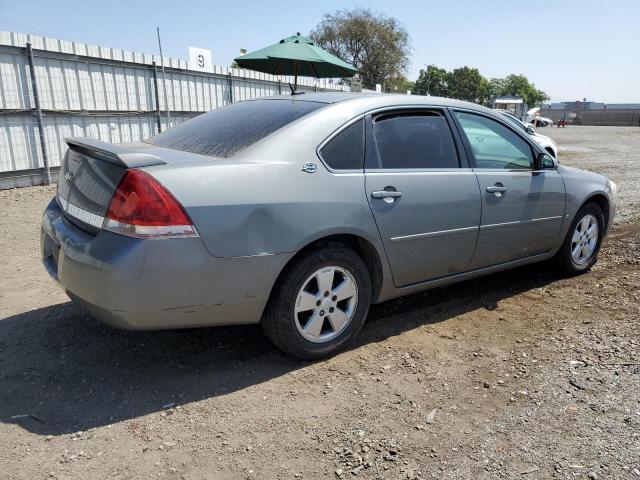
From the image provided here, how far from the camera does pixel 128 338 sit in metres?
3.31

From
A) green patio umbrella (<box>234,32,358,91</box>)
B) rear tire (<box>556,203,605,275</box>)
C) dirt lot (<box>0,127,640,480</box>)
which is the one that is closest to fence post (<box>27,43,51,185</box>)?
green patio umbrella (<box>234,32,358,91</box>)

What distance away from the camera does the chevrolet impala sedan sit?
8.20ft

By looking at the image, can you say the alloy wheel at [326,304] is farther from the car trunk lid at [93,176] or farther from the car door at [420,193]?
the car trunk lid at [93,176]

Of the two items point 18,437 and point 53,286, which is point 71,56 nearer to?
point 53,286

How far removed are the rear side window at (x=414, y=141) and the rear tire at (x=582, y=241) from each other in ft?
5.61

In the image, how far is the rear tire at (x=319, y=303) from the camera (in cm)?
287

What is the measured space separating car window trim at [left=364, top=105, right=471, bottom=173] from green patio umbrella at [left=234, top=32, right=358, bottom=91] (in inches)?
260

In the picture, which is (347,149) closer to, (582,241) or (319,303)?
(319,303)

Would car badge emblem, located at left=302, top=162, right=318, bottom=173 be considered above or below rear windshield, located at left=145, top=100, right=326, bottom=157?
below

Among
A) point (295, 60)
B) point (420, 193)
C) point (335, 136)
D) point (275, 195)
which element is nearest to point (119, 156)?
point (275, 195)

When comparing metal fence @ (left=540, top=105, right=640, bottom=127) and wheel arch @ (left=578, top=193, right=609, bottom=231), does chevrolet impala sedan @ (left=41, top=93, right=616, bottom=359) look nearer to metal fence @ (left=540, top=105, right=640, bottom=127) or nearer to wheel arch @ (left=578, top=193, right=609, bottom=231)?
wheel arch @ (left=578, top=193, right=609, bottom=231)

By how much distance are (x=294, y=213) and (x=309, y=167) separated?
1.02 ft

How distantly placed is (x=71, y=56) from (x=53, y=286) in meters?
6.15

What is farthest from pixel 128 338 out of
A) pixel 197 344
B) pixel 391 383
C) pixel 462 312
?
pixel 462 312
